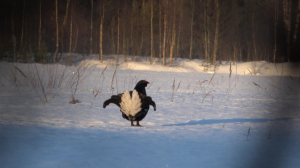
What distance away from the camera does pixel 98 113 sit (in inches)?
164

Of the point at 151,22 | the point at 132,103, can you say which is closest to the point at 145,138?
the point at 132,103

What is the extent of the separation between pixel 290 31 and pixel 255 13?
25.7 meters

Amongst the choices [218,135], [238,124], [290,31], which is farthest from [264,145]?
[290,31]

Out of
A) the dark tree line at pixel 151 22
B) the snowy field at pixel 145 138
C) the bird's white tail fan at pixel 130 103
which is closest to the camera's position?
the snowy field at pixel 145 138

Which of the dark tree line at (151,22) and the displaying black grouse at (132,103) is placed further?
the dark tree line at (151,22)

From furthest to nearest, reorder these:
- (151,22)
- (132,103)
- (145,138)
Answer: (151,22) → (132,103) → (145,138)

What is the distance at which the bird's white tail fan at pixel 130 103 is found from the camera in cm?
305

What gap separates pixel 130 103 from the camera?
3057 millimetres

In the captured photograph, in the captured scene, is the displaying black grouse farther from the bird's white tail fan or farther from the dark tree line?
the dark tree line

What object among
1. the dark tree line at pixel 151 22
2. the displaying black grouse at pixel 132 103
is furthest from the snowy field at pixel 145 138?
the dark tree line at pixel 151 22

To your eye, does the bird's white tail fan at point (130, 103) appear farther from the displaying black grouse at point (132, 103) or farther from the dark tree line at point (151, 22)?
the dark tree line at point (151, 22)

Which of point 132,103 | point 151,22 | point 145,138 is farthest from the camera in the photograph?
point 151,22

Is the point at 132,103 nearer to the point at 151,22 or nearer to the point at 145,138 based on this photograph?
the point at 145,138

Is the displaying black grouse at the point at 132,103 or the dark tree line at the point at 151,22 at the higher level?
the dark tree line at the point at 151,22
